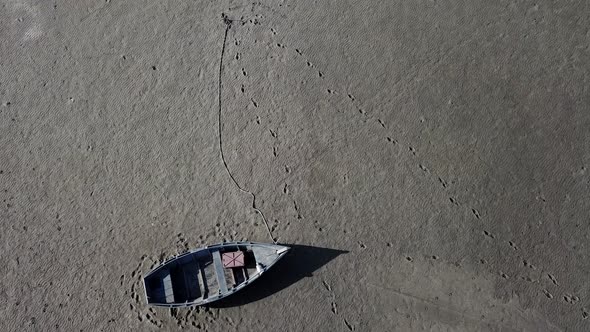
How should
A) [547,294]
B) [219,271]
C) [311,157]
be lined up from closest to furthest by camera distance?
[547,294] < [219,271] < [311,157]

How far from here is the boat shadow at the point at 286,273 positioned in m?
9.98

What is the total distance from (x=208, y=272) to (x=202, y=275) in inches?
4.3

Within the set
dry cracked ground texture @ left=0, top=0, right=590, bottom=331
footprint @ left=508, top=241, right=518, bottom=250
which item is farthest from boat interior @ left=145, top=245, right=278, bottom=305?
footprint @ left=508, top=241, right=518, bottom=250

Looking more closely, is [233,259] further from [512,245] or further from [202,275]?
[512,245]

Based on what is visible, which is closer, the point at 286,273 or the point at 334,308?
the point at 334,308

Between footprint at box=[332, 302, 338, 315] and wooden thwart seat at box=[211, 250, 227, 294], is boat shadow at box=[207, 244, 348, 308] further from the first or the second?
footprint at box=[332, 302, 338, 315]

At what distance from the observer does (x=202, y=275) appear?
33.0 feet

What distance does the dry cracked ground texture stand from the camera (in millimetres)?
9953

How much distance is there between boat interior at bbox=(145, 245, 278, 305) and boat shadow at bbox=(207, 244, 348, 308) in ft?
0.71

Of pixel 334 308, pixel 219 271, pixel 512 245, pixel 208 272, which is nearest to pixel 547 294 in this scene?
pixel 512 245

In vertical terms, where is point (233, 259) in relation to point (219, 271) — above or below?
above

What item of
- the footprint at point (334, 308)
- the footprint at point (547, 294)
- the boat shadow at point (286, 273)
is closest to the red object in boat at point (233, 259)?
the boat shadow at point (286, 273)

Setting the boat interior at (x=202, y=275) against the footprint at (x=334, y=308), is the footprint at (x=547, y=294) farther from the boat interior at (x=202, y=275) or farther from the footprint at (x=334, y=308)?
the boat interior at (x=202, y=275)

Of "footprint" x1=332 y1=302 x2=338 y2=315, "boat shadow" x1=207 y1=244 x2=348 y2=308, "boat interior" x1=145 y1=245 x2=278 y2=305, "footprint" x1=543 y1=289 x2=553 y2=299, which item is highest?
"boat interior" x1=145 y1=245 x2=278 y2=305
